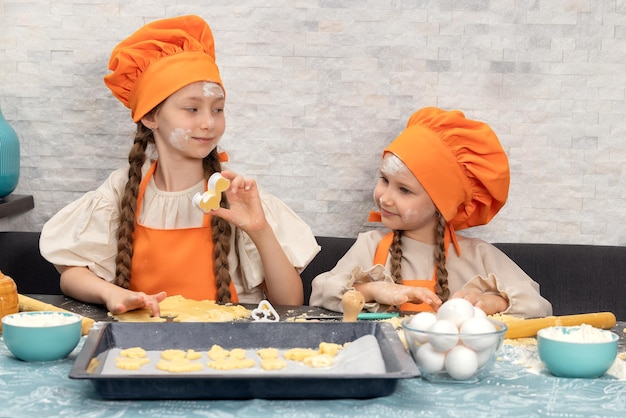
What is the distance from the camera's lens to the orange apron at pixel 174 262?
7.93ft

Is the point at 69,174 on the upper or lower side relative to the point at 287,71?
lower

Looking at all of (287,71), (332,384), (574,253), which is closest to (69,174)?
(287,71)

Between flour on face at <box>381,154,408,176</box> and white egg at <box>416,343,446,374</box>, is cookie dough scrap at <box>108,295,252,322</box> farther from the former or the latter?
flour on face at <box>381,154,408,176</box>

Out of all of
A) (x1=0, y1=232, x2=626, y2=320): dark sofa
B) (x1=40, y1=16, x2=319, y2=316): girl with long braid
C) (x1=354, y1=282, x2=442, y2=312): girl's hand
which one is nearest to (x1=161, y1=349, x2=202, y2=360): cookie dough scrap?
(x1=354, y1=282, x2=442, y2=312): girl's hand

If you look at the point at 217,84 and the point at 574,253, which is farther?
the point at 574,253

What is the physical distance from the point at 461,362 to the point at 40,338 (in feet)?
2.42

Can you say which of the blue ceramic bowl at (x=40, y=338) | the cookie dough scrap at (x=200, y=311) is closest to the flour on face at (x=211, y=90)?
the cookie dough scrap at (x=200, y=311)

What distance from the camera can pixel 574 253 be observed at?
9.34 ft

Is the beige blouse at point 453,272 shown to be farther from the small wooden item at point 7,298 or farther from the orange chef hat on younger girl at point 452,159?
the small wooden item at point 7,298

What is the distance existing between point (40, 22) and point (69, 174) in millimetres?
553

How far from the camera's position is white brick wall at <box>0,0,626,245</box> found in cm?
296

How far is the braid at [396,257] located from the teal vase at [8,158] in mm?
1314

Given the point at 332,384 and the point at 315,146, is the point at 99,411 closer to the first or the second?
the point at 332,384

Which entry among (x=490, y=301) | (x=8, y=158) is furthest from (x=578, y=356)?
(x=8, y=158)
